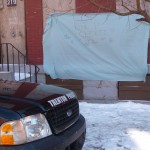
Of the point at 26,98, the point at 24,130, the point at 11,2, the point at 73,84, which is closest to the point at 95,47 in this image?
the point at 73,84

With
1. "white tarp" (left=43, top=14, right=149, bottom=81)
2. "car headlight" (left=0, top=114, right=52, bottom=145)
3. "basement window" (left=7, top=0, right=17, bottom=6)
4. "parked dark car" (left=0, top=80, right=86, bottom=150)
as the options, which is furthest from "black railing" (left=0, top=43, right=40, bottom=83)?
"car headlight" (left=0, top=114, right=52, bottom=145)

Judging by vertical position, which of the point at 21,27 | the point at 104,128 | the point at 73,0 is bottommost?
the point at 104,128

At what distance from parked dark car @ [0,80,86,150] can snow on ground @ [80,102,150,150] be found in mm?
1212

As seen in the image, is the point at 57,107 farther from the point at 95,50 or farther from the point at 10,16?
the point at 10,16

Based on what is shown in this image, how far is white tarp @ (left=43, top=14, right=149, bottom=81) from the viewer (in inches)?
302

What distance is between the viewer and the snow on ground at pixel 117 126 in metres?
4.70

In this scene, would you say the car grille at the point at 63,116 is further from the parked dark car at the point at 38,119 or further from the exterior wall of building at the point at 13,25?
the exterior wall of building at the point at 13,25

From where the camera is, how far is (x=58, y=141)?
3041 millimetres

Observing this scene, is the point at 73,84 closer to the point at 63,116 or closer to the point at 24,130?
the point at 63,116

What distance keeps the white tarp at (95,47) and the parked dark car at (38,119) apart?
4216 mm

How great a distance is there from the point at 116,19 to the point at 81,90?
1871 millimetres

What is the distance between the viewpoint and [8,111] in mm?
2842

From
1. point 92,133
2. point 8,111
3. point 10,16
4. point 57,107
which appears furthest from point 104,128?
point 10,16

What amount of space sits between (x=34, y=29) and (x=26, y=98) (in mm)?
5245
